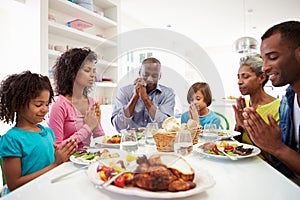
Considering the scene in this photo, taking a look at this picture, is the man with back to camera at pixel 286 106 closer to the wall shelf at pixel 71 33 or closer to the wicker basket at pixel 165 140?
the wicker basket at pixel 165 140

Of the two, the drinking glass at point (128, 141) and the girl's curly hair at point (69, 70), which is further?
the girl's curly hair at point (69, 70)

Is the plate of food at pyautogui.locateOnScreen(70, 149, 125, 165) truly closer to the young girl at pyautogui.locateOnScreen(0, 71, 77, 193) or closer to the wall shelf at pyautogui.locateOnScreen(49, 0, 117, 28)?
the young girl at pyautogui.locateOnScreen(0, 71, 77, 193)

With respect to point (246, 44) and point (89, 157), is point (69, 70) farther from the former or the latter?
point (246, 44)

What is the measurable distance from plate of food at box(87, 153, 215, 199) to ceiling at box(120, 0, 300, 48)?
2.07 m

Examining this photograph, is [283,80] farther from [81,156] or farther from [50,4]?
[50,4]

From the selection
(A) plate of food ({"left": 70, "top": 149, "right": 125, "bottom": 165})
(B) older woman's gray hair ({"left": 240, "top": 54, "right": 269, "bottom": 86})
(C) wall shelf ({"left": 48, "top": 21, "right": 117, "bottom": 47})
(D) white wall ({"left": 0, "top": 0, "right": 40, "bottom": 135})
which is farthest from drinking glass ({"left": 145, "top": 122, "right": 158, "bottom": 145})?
(D) white wall ({"left": 0, "top": 0, "right": 40, "bottom": 135})

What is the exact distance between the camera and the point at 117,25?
242cm

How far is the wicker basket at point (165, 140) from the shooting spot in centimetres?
68

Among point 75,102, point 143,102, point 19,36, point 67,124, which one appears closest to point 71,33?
point 19,36

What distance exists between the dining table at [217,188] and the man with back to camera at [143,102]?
410mm

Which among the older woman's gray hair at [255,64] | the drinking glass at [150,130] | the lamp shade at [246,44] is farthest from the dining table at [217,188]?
the lamp shade at [246,44]

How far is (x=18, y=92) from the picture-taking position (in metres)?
0.80

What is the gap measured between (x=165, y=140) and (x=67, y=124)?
0.59 metres

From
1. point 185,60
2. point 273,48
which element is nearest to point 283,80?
point 273,48
